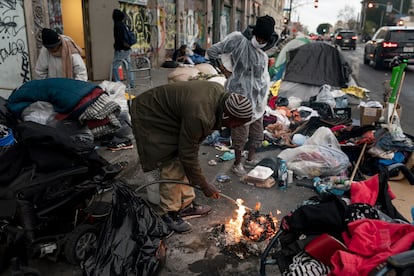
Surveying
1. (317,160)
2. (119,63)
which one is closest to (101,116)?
(317,160)

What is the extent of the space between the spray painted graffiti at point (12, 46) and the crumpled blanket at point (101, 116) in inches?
116

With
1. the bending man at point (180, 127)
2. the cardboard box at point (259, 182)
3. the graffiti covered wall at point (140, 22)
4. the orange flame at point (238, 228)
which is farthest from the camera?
the graffiti covered wall at point (140, 22)

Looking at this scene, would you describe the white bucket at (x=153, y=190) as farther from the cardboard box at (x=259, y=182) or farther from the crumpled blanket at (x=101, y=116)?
the cardboard box at (x=259, y=182)

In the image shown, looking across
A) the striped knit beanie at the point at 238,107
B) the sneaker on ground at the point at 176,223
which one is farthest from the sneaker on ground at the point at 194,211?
the striped knit beanie at the point at 238,107

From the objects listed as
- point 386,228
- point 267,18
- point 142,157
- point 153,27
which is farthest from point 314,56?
point 386,228

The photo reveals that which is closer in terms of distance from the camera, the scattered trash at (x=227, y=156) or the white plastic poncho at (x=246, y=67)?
the white plastic poncho at (x=246, y=67)

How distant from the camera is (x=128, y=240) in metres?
2.43

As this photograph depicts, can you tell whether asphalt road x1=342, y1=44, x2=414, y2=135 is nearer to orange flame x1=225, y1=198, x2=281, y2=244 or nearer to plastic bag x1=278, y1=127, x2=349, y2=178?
plastic bag x1=278, y1=127, x2=349, y2=178

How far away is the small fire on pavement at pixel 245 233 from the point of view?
117 inches

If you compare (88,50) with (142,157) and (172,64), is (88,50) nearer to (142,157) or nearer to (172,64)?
(172,64)

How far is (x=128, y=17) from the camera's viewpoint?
1106 centimetres

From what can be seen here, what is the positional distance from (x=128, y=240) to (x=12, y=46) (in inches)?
222

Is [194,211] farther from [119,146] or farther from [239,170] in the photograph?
[119,146]

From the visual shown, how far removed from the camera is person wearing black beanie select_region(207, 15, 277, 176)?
170 inches
